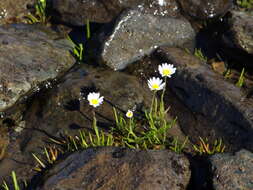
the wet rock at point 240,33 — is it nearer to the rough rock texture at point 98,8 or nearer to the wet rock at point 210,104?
the wet rock at point 210,104

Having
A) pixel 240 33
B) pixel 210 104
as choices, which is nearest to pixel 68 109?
pixel 210 104

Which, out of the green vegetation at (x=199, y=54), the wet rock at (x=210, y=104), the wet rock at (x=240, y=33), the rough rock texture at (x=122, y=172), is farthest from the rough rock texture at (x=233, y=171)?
the green vegetation at (x=199, y=54)

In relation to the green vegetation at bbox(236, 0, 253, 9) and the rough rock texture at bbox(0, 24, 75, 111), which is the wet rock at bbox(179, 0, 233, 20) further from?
the rough rock texture at bbox(0, 24, 75, 111)

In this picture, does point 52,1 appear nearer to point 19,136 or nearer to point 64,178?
point 19,136

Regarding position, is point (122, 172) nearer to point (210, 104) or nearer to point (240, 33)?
point (210, 104)

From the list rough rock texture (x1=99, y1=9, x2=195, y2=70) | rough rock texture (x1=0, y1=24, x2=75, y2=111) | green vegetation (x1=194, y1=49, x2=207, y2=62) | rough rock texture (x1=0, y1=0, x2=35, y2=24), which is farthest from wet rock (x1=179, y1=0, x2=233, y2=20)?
rough rock texture (x1=0, y1=0, x2=35, y2=24)
